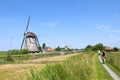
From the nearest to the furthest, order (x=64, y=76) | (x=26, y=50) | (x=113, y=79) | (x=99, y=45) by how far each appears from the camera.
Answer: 1. (x=64, y=76)
2. (x=113, y=79)
3. (x=26, y=50)
4. (x=99, y=45)

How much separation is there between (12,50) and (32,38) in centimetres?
1160

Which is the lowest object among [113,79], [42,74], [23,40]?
[113,79]

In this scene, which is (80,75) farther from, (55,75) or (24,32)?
(24,32)

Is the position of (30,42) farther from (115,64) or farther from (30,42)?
(115,64)

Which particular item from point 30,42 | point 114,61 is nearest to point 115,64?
point 114,61

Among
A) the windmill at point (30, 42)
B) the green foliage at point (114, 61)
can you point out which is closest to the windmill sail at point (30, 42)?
the windmill at point (30, 42)

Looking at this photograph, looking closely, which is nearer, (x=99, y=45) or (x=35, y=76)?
(x=35, y=76)

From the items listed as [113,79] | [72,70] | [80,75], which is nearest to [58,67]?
[72,70]

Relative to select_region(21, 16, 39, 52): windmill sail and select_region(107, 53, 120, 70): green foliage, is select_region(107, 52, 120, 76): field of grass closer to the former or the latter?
select_region(107, 53, 120, 70): green foliage

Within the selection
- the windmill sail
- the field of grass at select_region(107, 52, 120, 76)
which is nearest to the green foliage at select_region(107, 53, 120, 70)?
the field of grass at select_region(107, 52, 120, 76)

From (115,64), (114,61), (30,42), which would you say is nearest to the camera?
(115,64)

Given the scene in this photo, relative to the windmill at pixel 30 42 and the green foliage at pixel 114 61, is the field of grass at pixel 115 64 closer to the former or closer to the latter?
the green foliage at pixel 114 61

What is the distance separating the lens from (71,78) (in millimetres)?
10586

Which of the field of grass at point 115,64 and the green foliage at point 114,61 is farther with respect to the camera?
the green foliage at point 114,61
